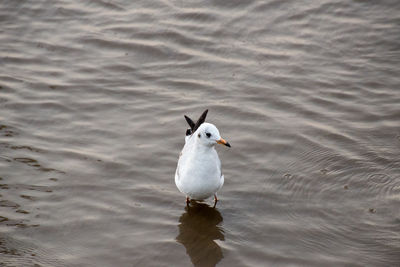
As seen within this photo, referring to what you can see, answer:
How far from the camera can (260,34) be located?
9969mm

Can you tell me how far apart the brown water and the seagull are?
368mm

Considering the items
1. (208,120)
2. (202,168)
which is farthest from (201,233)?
(208,120)

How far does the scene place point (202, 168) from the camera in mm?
6465

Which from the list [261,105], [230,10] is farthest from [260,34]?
[261,105]

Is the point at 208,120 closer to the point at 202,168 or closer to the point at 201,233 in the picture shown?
the point at 202,168

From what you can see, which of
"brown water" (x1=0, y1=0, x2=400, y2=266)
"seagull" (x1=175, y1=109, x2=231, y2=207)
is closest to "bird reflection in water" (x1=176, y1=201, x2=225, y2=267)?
"brown water" (x1=0, y1=0, x2=400, y2=266)

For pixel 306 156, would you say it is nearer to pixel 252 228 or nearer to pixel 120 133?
pixel 252 228

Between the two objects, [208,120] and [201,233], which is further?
[208,120]

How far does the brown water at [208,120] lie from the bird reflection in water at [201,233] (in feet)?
0.06

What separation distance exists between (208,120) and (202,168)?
1803 mm

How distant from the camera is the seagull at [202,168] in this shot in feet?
21.0

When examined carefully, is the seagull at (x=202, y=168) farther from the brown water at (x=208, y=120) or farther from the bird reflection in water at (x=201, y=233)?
the brown water at (x=208, y=120)

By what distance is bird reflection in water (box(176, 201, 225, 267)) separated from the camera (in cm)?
596

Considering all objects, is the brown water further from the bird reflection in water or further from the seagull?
the seagull
